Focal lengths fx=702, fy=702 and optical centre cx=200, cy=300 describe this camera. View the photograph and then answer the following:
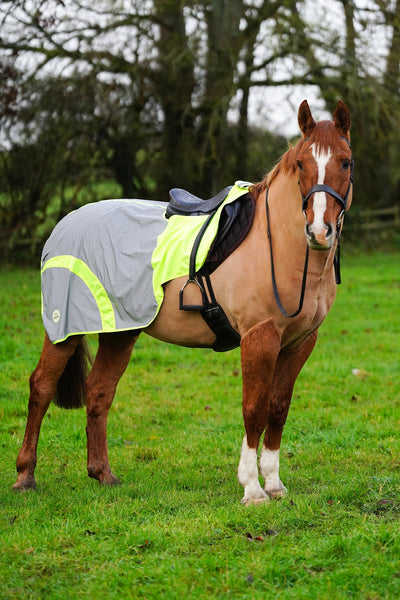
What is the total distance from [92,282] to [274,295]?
133cm

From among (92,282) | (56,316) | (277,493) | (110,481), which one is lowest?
(110,481)

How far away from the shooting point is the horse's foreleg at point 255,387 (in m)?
Result: 4.25

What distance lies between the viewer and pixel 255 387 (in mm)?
4289

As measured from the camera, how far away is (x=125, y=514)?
423cm

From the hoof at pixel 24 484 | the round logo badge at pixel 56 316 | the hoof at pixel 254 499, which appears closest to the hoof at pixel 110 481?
the hoof at pixel 24 484

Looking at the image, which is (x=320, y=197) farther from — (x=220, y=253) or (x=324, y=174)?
(x=220, y=253)

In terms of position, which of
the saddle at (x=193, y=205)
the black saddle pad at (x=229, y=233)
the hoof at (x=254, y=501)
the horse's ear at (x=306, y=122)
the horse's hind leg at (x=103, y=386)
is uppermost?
the horse's ear at (x=306, y=122)

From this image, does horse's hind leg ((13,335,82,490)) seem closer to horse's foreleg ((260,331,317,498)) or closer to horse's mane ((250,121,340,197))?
horse's foreleg ((260,331,317,498))

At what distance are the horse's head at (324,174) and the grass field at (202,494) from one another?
1593mm

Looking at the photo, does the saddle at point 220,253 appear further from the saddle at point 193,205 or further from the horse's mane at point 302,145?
the horse's mane at point 302,145

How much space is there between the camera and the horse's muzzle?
377 cm

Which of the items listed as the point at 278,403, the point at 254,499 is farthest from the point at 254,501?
the point at 278,403

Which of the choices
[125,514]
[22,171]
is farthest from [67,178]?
[125,514]

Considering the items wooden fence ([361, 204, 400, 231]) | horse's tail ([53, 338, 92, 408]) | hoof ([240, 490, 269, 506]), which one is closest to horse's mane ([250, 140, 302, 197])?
horse's tail ([53, 338, 92, 408])
